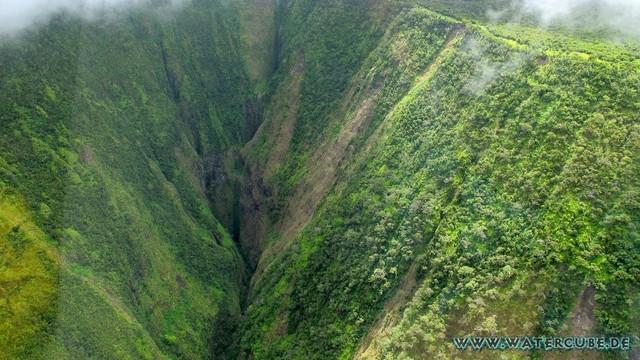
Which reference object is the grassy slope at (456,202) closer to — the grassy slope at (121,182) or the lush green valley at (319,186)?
the lush green valley at (319,186)

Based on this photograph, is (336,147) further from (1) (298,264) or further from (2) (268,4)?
(2) (268,4)

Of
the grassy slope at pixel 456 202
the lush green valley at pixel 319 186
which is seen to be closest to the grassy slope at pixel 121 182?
the lush green valley at pixel 319 186

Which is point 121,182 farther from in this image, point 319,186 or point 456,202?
point 456,202

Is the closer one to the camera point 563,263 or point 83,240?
point 563,263

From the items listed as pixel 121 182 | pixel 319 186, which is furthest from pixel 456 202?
pixel 121 182

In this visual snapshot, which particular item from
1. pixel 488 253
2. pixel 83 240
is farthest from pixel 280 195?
pixel 488 253
